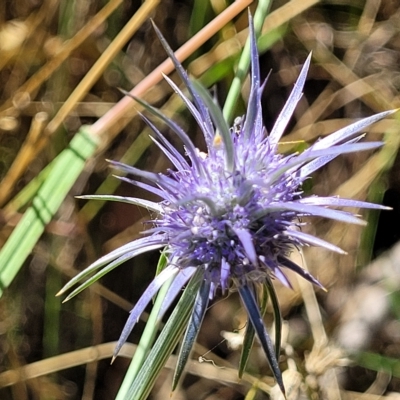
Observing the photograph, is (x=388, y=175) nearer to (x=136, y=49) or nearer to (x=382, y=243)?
(x=382, y=243)

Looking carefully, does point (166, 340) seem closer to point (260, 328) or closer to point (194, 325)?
point (194, 325)

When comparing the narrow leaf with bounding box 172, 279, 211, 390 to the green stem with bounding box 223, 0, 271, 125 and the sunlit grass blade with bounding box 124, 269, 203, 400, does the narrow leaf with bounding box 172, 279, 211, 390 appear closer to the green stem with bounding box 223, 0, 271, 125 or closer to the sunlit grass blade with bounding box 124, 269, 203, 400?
the sunlit grass blade with bounding box 124, 269, 203, 400

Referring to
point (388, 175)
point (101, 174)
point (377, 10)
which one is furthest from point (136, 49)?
point (388, 175)

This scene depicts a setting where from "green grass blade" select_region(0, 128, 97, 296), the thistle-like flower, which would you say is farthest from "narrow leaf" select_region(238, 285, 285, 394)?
"green grass blade" select_region(0, 128, 97, 296)

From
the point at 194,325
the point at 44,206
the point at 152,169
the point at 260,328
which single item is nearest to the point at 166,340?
the point at 194,325

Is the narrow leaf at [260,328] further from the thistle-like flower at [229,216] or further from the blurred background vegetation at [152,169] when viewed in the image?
the blurred background vegetation at [152,169]

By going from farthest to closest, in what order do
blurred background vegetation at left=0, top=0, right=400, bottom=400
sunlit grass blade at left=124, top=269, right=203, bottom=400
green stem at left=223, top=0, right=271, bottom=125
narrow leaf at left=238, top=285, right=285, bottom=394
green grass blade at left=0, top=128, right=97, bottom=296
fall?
blurred background vegetation at left=0, top=0, right=400, bottom=400 < green grass blade at left=0, top=128, right=97, bottom=296 < green stem at left=223, top=0, right=271, bottom=125 < sunlit grass blade at left=124, top=269, right=203, bottom=400 < narrow leaf at left=238, top=285, right=285, bottom=394

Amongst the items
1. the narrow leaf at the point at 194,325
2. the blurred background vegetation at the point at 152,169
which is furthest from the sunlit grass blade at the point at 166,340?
the blurred background vegetation at the point at 152,169
